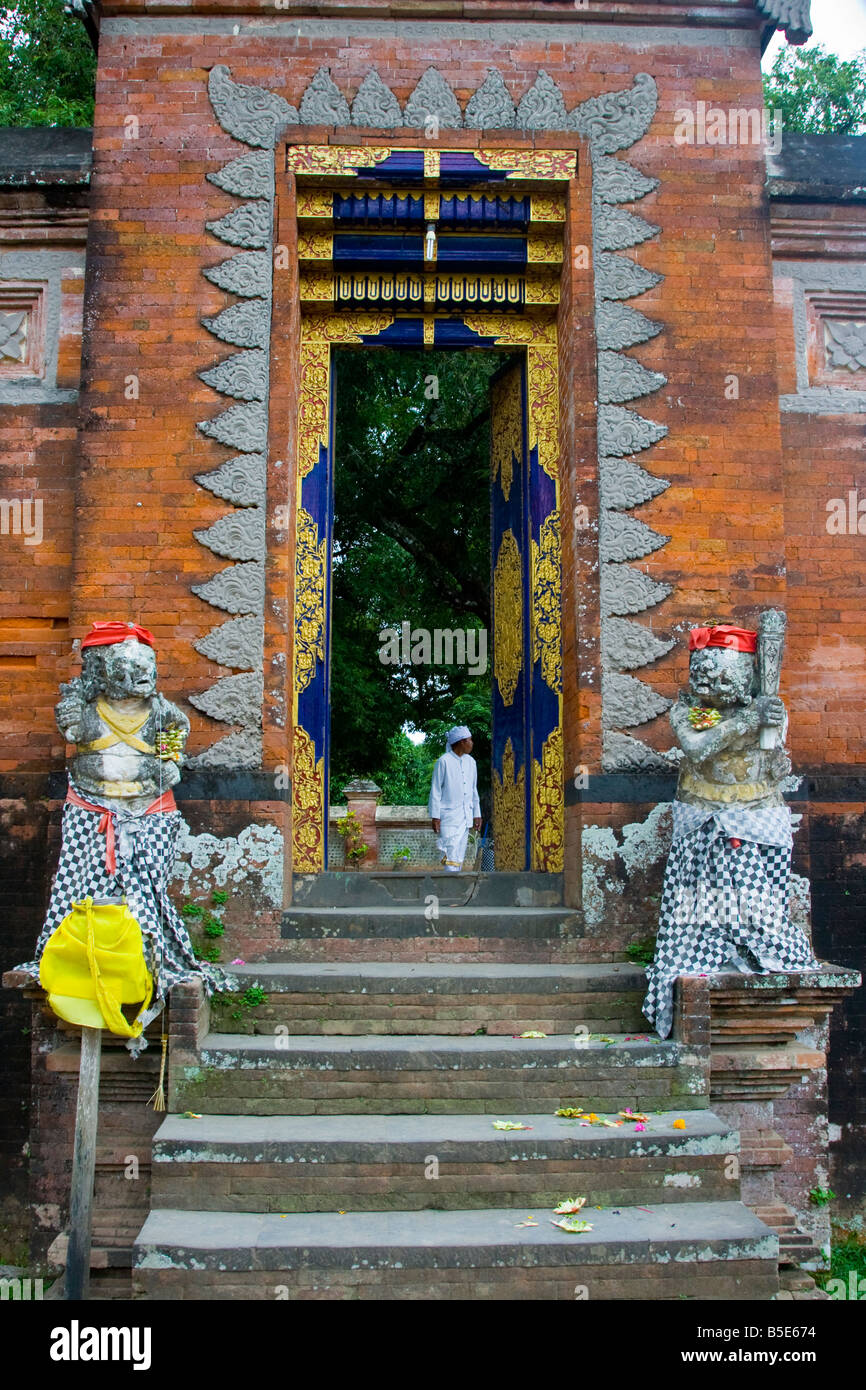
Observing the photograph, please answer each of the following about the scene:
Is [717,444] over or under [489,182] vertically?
under

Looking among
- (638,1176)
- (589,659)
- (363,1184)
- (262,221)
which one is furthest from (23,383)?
(638,1176)

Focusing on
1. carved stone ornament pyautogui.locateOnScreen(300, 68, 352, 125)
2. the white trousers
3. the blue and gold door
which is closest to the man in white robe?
the white trousers

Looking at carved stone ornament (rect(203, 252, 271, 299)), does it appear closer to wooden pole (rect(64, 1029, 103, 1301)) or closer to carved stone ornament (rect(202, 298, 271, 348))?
carved stone ornament (rect(202, 298, 271, 348))

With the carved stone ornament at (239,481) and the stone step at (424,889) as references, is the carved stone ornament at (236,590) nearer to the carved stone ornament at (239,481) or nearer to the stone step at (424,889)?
the carved stone ornament at (239,481)

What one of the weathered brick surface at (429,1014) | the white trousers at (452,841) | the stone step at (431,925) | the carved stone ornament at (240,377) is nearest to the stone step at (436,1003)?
the weathered brick surface at (429,1014)

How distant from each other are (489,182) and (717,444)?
2236 millimetres

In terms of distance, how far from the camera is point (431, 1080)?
539 cm

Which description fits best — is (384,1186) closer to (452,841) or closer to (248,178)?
(452,841)

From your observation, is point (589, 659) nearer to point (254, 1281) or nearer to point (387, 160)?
point (387, 160)

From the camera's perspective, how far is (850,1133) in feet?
23.2

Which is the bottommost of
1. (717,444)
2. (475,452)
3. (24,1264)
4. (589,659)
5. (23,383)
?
(24,1264)

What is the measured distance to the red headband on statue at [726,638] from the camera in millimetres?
5969

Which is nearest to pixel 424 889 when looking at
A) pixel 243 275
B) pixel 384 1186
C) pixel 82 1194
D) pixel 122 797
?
pixel 122 797

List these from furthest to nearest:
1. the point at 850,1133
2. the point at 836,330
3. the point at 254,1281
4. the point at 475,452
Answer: the point at 475,452, the point at 836,330, the point at 850,1133, the point at 254,1281
